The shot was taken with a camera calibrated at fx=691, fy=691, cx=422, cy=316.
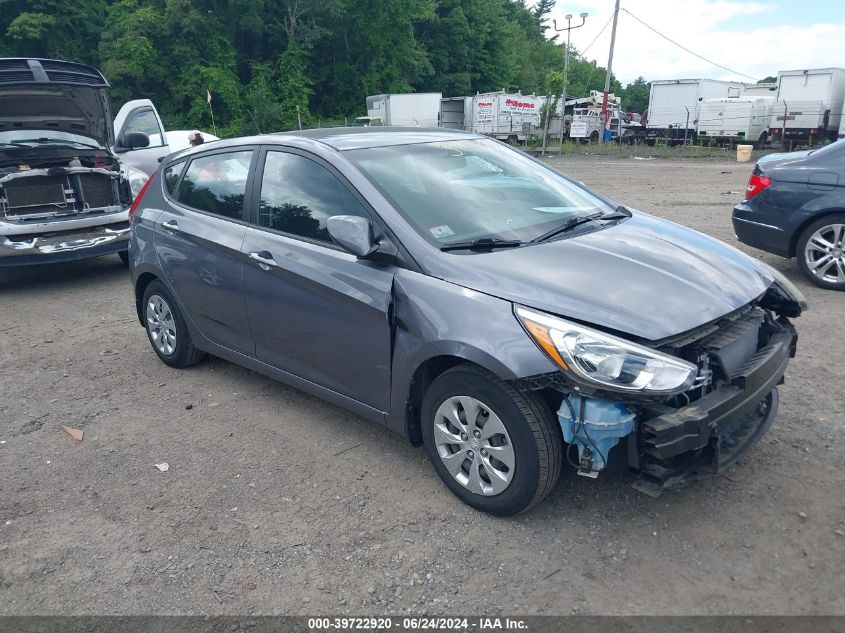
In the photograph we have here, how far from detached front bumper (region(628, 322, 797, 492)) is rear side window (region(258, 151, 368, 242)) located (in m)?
1.77

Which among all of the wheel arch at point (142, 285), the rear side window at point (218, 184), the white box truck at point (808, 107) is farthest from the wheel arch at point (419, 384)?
the white box truck at point (808, 107)

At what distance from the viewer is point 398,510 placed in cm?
332

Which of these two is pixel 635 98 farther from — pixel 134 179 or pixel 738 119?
pixel 134 179

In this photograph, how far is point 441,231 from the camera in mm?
3447

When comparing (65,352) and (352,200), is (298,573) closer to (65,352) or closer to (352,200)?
(352,200)

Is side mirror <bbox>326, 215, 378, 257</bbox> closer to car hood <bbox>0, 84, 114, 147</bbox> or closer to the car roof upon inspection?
the car roof

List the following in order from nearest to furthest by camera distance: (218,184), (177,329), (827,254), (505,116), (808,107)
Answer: (218,184) < (177,329) < (827,254) < (808,107) < (505,116)

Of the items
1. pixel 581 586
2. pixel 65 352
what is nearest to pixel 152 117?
pixel 65 352

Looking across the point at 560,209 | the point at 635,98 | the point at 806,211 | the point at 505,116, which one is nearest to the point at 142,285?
the point at 560,209

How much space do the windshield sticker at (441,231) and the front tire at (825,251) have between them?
4.65 metres

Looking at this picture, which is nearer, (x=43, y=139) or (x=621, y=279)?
(x=621, y=279)

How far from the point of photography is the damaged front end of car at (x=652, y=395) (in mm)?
2725

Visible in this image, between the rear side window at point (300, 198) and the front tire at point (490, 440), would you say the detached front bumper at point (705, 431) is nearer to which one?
the front tire at point (490, 440)

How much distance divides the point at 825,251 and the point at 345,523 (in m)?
5.46
